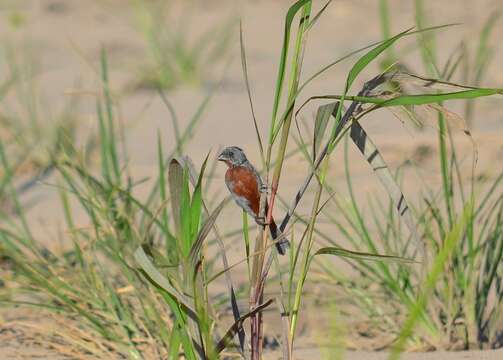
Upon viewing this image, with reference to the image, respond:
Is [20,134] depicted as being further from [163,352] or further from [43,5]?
[43,5]

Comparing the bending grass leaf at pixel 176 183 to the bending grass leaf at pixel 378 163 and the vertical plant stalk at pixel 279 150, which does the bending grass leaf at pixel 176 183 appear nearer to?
the vertical plant stalk at pixel 279 150

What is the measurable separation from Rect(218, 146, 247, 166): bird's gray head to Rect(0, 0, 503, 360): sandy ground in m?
0.28

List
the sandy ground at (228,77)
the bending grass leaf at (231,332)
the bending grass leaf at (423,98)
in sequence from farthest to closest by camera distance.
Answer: the sandy ground at (228,77) < the bending grass leaf at (231,332) < the bending grass leaf at (423,98)

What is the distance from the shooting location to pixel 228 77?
17.9 feet

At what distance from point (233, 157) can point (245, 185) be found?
5cm

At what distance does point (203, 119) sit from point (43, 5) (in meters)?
3.29

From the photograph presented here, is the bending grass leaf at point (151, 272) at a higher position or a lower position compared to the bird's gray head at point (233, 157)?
lower

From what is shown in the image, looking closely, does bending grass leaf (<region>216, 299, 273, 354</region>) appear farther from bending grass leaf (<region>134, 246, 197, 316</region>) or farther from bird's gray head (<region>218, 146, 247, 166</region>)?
bird's gray head (<region>218, 146, 247, 166</region>)

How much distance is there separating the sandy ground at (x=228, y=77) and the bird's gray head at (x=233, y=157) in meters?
0.28

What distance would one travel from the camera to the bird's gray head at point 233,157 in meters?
1.58

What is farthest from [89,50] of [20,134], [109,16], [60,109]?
[20,134]

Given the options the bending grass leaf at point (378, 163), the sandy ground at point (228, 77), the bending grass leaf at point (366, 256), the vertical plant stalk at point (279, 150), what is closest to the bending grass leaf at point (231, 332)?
the vertical plant stalk at point (279, 150)

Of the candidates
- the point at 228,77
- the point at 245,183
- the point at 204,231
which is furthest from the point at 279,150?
the point at 228,77

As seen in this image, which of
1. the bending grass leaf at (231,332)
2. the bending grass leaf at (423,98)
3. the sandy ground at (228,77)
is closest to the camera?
the bending grass leaf at (423,98)
